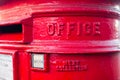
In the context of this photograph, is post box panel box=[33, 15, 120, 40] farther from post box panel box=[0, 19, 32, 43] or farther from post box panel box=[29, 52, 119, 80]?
post box panel box=[29, 52, 119, 80]

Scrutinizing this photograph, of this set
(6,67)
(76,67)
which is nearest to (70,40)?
(76,67)

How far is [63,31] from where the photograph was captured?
7.06 ft

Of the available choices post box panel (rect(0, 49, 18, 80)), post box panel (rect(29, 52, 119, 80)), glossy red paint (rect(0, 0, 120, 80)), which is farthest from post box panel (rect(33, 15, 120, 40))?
post box panel (rect(0, 49, 18, 80))

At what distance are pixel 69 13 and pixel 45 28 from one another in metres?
0.29

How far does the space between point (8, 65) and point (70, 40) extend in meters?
0.80

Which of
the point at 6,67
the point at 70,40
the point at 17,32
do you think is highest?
the point at 17,32

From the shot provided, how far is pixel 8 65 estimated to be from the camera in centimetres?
243

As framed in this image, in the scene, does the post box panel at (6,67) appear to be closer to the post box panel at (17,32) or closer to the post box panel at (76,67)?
the post box panel at (17,32)

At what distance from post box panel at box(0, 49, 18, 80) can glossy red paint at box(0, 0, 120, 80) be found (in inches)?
1.3

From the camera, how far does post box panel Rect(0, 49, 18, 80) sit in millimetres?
2314

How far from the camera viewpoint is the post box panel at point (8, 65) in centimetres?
231

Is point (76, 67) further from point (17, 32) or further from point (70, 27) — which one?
point (17, 32)

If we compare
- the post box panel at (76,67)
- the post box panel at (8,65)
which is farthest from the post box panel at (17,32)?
the post box panel at (76,67)

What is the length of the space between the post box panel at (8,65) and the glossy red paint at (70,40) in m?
0.03
